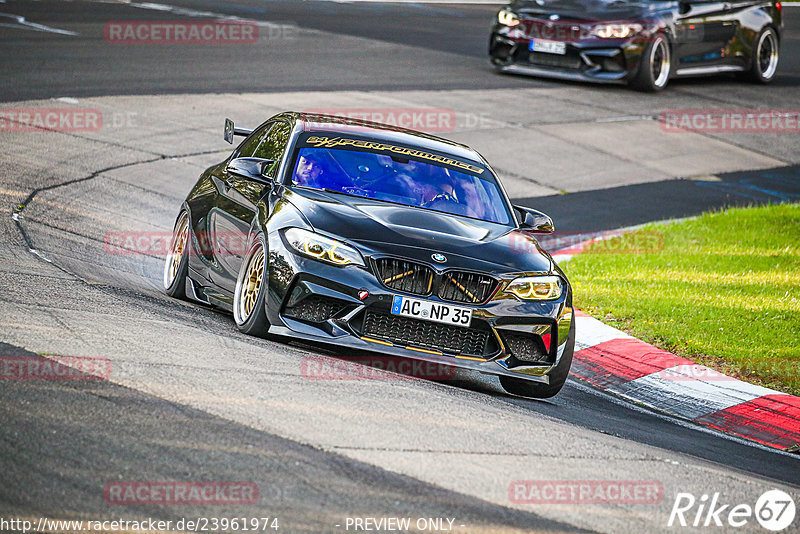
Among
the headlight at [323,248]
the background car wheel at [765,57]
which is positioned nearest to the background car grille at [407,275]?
the headlight at [323,248]

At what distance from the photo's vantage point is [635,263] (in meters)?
12.2

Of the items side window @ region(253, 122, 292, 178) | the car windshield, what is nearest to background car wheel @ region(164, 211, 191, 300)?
side window @ region(253, 122, 292, 178)

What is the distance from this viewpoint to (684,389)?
8500 millimetres

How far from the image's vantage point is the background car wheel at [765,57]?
2342cm

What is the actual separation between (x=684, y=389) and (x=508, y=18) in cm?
1350

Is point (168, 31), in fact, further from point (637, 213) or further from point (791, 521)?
point (791, 521)

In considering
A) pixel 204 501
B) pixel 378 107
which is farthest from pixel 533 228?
pixel 378 107

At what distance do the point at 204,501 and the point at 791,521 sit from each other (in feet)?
8.74

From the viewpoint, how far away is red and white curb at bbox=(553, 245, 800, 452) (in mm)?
7863

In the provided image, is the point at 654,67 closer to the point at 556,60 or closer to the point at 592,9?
the point at 592,9

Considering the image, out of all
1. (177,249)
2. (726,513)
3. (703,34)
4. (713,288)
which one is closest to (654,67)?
(703,34)

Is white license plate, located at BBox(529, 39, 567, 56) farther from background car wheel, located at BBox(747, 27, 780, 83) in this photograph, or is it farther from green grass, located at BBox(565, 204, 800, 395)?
green grass, located at BBox(565, 204, 800, 395)

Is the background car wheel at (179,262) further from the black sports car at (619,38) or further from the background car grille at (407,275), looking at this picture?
the black sports car at (619,38)

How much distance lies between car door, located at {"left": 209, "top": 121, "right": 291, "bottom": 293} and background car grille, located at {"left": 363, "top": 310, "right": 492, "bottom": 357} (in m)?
1.34
